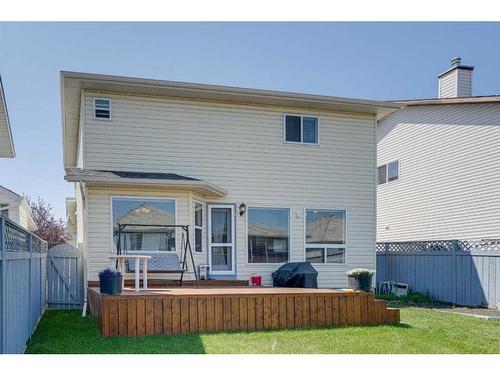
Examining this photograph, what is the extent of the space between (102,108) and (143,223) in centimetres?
240

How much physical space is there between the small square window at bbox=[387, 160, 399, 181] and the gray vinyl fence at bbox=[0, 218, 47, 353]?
11120 millimetres

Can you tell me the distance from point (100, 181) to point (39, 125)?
3746 millimetres

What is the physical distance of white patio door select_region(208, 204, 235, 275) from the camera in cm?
991

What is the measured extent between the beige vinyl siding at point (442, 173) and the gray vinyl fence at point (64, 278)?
30.4 ft

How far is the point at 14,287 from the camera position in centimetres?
459

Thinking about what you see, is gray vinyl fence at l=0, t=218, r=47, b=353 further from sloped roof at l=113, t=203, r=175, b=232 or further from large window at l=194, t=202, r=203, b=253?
large window at l=194, t=202, r=203, b=253

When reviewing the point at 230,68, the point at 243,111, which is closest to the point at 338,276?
the point at 243,111

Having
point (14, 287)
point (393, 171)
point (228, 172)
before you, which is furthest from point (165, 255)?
point (393, 171)

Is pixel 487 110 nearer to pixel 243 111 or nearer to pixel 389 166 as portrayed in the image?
pixel 389 166

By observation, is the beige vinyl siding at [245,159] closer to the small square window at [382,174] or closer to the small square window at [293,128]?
the small square window at [293,128]

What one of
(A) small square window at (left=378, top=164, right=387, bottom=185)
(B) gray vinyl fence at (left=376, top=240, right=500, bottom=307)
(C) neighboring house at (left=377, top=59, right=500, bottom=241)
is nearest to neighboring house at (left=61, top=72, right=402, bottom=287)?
(B) gray vinyl fence at (left=376, top=240, right=500, bottom=307)
